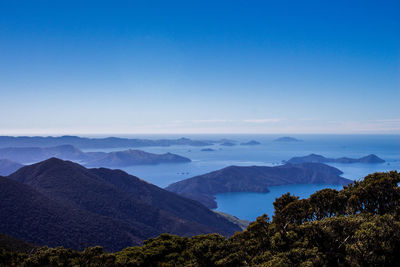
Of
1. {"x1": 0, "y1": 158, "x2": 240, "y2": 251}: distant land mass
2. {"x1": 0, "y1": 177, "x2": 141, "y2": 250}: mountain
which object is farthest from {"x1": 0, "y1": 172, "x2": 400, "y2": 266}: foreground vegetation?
{"x1": 0, "y1": 158, "x2": 240, "y2": 251}: distant land mass

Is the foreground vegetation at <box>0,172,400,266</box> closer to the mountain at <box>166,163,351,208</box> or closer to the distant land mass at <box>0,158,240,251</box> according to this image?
the distant land mass at <box>0,158,240,251</box>

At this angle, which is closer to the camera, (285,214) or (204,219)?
(285,214)

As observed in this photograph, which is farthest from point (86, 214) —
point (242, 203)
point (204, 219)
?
point (242, 203)

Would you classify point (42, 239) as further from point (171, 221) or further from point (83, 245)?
point (171, 221)

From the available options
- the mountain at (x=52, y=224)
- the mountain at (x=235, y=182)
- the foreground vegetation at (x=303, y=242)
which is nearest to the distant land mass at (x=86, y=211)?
the mountain at (x=52, y=224)

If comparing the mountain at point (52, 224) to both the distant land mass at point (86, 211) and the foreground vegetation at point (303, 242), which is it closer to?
the distant land mass at point (86, 211)

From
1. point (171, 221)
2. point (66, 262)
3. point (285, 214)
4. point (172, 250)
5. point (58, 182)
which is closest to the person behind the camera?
point (66, 262)
